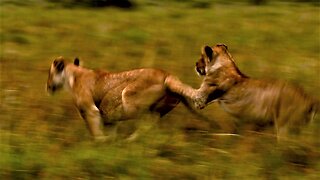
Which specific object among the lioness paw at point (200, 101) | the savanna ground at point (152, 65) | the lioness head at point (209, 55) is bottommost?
the savanna ground at point (152, 65)

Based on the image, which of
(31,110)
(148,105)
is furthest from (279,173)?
(31,110)

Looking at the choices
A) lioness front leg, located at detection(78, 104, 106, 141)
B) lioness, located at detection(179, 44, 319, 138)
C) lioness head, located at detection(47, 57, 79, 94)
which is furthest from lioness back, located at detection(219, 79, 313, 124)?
lioness head, located at detection(47, 57, 79, 94)

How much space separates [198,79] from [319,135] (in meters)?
1.85

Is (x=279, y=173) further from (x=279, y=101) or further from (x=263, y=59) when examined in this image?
(x=263, y=59)

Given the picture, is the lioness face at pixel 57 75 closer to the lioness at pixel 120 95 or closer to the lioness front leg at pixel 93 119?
the lioness at pixel 120 95

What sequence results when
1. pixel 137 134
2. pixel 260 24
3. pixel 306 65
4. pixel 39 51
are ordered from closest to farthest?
1. pixel 137 134
2. pixel 306 65
3. pixel 39 51
4. pixel 260 24

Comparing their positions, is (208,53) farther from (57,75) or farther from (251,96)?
(57,75)

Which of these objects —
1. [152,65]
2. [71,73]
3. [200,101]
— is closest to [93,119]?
[71,73]

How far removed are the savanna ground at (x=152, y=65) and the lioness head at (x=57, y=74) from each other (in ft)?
0.70

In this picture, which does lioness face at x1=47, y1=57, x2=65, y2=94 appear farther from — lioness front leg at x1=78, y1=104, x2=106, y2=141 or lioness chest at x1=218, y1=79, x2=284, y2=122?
lioness chest at x1=218, y1=79, x2=284, y2=122

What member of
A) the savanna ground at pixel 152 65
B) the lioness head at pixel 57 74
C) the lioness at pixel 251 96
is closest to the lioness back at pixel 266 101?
the lioness at pixel 251 96

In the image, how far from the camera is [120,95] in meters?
5.97

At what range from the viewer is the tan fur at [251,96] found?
5.82m

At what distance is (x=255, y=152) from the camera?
555 centimetres
